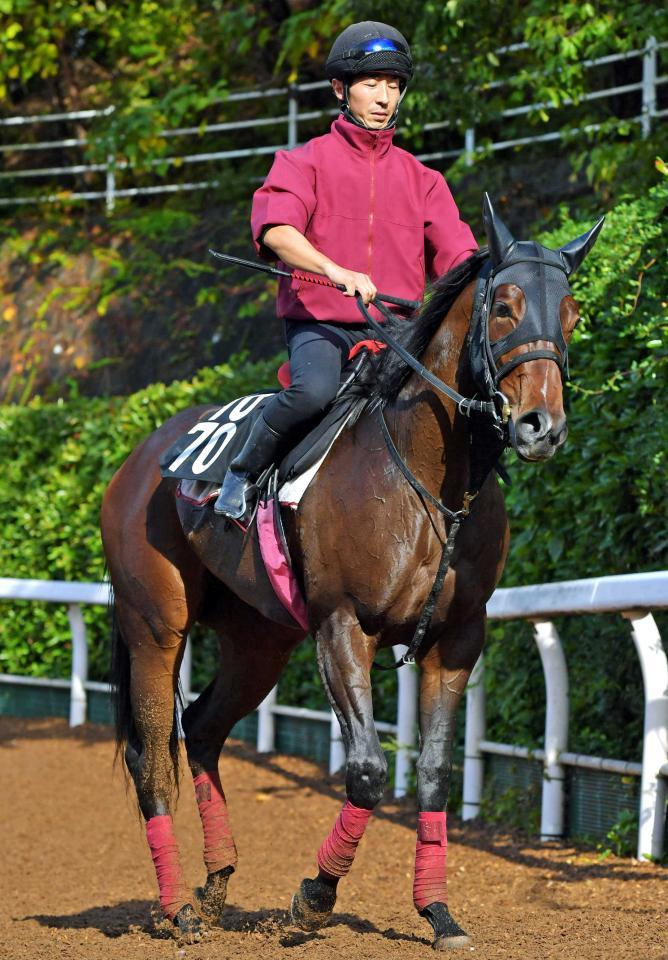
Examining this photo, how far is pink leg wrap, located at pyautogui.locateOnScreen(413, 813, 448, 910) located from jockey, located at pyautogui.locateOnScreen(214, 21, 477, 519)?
4.23ft

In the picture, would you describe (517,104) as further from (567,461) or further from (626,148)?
(567,461)

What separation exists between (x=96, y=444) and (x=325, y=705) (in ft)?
10.9

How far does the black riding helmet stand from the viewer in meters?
5.05

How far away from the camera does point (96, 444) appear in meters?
11.5

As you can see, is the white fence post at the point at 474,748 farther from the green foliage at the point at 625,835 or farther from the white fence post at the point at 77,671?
the white fence post at the point at 77,671

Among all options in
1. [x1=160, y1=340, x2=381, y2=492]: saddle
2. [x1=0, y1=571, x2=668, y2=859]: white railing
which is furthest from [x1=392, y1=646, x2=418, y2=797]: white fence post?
[x1=160, y1=340, x2=381, y2=492]: saddle

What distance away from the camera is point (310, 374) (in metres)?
5.03

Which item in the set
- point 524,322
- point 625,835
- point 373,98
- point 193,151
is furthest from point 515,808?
point 193,151

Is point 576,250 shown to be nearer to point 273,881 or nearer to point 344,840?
point 344,840

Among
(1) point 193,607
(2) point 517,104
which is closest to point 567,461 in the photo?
(1) point 193,607

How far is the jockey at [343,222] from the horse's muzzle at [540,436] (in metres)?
1.09

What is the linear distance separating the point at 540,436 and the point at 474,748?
12.2ft

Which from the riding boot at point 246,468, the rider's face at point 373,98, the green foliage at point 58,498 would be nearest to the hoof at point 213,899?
the riding boot at point 246,468

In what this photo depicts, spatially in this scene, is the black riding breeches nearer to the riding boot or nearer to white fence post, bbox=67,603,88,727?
the riding boot
